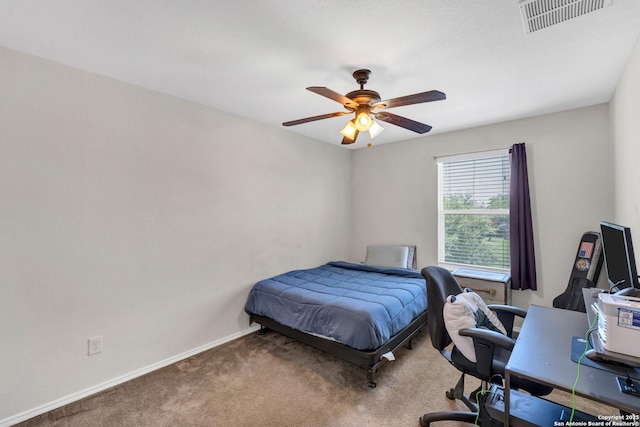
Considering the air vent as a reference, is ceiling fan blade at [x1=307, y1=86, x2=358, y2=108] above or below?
below

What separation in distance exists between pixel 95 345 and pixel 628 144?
13.8 ft

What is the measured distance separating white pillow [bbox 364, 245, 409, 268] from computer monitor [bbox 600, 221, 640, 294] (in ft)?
7.66

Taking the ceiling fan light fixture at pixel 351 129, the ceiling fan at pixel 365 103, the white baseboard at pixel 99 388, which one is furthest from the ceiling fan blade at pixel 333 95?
the white baseboard at pixel 99 388

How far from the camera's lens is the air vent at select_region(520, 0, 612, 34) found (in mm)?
1453

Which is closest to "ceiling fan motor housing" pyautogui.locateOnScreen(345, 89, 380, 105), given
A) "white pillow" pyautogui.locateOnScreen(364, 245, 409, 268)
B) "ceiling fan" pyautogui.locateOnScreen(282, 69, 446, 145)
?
"ceiling fan" pyautogui.locateOnScreen(282, 69, 446, 145)

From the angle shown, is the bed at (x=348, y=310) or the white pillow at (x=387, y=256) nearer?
the bed at (x=348, y=310)

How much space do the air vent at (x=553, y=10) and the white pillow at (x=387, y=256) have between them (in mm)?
2845

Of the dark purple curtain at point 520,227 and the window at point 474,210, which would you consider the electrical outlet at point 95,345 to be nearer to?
the window at point 474,210

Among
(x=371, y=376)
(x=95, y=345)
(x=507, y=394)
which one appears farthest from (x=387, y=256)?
(x=95, y=345)

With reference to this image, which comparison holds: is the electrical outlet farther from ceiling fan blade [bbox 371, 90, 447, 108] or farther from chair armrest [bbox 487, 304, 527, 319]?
chair armrest [bbox 487, 304, 527, 319]

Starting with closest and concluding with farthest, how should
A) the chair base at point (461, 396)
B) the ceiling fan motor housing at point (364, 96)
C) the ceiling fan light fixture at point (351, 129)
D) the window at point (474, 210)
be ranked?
the chair base at point (461, 396) < the ceiling fan motor housing at point (364, 96) < the ceiling fan light fixture at point (351, 129) < the window at point (474, 210)

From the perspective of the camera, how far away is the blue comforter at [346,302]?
2.29 metres

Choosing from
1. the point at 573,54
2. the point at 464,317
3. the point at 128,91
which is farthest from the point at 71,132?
the point at 573,54

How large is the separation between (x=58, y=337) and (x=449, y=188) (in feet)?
13.8
